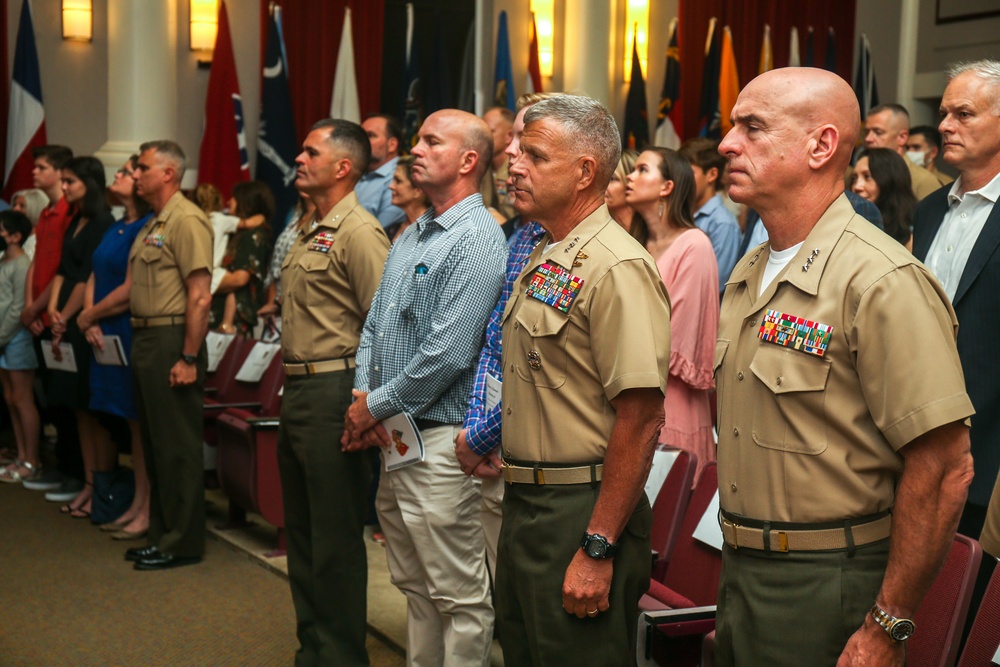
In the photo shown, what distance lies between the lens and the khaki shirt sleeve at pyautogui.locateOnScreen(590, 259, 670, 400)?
1.84 metres

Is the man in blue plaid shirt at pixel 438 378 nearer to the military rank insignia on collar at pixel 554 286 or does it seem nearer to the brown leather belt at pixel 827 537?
the military rank insignia on collar at pixel 554 286

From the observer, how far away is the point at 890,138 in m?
4.85

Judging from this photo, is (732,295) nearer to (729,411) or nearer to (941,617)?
(729,411)

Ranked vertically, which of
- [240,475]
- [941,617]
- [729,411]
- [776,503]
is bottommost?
[240,475]

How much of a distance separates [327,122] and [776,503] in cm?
215

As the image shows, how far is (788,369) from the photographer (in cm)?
151

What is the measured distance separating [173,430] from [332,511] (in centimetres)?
141

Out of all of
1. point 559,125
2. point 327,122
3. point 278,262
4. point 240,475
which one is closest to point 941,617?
point 559,125

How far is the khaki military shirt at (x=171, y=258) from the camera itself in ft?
13.6

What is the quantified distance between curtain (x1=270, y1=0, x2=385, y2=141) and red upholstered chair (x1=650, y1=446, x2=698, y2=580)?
6.40 metres

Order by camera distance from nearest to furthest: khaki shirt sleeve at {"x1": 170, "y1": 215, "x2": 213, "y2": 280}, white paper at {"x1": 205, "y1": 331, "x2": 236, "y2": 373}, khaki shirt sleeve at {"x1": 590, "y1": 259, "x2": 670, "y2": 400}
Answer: khaki shirt sleeve at {"x1": 590, "y1": 259, "x2": 670, "y2": 400}, khaki shirt sleeve at {"x1": 170, "y1": 215, "x2": 213, "y2": 280}, white paper at {"x1": 205, "y1": 331, "x2": 236, "y2": 373}

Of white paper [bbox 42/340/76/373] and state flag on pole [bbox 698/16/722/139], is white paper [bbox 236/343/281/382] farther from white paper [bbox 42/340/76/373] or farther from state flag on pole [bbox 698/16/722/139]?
state flag on pole [bbox 698/16/722/139]

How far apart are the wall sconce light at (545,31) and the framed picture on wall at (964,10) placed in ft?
11.7

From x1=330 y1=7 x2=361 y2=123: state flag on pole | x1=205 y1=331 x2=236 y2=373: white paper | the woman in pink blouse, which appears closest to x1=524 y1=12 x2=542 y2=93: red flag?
x1=330 y1=7 x2=361 y2=123: state flag on pole
